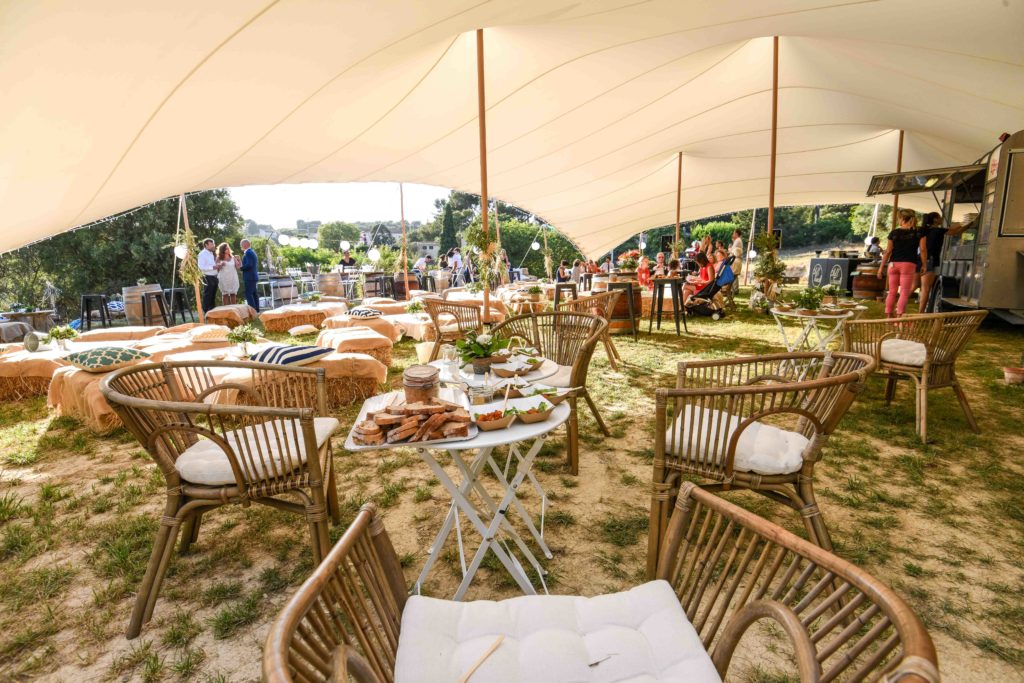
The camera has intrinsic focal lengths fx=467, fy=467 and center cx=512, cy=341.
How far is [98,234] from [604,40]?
1691 cm

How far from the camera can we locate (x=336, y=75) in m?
4.05

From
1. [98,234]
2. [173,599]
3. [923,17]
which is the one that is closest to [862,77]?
[923,17]

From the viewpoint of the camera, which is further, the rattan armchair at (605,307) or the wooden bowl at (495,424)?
the rattan armchair at (605,307)

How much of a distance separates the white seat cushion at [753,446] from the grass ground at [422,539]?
0.63m

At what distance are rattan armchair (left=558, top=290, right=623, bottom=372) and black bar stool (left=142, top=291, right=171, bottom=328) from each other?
7.45 meters

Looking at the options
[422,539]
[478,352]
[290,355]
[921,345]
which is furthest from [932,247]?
[290,355]

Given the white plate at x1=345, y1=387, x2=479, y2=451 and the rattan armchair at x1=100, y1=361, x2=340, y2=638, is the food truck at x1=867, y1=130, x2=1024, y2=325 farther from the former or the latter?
the rattan armchair at x1=100, y1=361, x2=340, y2=638

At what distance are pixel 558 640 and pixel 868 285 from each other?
1342 cm

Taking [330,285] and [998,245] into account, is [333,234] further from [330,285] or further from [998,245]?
[998,245]

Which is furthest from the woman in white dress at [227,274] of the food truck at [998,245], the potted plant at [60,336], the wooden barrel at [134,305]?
the food truck at [998,245]

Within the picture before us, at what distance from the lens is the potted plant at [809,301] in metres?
4.63

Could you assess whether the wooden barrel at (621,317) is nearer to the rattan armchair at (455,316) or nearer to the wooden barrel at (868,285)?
the rattan armchair at (455,316)

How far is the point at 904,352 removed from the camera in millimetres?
3246

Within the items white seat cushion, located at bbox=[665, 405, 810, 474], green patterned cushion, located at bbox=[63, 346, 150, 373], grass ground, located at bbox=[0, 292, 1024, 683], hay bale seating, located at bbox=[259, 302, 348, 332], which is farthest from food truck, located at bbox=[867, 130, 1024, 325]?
hay bale seating, located at bbox=[259, 302, 348, 332]
